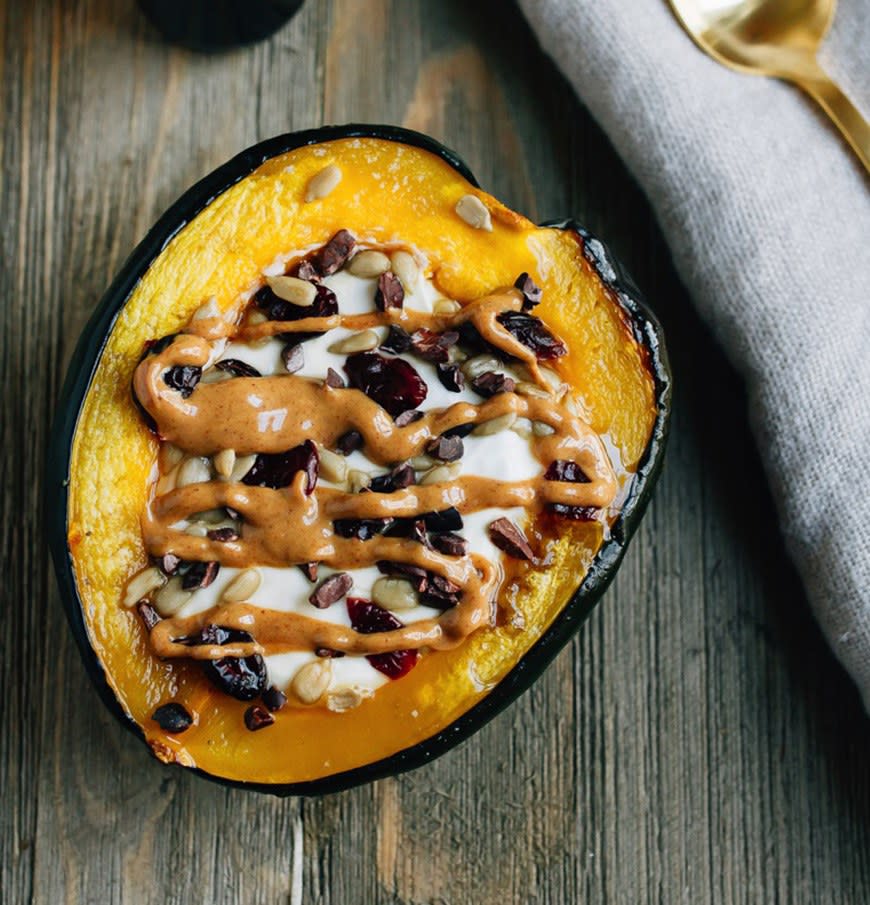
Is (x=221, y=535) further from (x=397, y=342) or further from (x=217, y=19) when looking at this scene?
(x=217, y=19)

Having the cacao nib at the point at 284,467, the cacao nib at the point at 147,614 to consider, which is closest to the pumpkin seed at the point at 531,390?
the cacao nib at the point at 284,467

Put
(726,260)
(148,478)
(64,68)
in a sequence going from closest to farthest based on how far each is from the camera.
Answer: (148,478) → (726,260) → (64,68)

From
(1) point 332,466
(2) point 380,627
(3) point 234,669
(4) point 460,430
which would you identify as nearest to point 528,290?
(4) point 460,430

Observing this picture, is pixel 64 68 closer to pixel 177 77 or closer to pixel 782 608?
pixel 177 77

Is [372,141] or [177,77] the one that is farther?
[177,77]

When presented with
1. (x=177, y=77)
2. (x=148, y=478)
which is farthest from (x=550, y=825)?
(x=177, y=77)

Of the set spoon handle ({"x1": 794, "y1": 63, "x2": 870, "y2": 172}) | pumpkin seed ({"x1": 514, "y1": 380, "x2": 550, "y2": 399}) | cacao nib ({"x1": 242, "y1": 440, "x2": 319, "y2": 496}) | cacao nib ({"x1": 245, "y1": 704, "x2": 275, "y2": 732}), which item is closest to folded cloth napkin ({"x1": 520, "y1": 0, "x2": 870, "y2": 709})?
spoon handle ({"x1": 794, "y1": 63, "x2": 870, "y2": 172})
